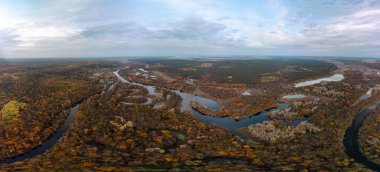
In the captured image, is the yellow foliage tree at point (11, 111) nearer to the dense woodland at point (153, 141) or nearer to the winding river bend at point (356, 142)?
the dense woodland at point (153, 141)

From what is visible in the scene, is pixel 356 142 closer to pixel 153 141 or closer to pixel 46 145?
pixel 153 141

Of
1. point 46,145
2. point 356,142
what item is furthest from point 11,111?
point 356,142

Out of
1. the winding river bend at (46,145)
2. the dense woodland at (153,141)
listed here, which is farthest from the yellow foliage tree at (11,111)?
the winding river bend at (46,145)

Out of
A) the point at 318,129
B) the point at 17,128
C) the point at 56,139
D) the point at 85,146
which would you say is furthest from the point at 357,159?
the point at 17,128

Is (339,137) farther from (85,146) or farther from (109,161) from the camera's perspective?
(85,146)

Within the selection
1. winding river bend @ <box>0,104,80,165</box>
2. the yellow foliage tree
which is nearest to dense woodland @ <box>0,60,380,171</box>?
the yellow foliage tree
